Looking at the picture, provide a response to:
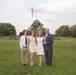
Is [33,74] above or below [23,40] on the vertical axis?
below

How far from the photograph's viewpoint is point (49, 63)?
1370 cm

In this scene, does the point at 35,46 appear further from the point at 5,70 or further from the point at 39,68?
the point at 5,70

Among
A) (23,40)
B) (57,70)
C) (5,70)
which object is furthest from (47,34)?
(5,70)

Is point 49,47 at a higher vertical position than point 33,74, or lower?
higher

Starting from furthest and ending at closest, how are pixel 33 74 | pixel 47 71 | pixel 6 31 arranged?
pixel 6 31, pixel 47 71, pixel 33 74

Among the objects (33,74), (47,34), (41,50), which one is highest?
(47,34)

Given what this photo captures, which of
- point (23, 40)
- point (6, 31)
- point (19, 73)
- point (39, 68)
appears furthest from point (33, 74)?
point (6, 31)

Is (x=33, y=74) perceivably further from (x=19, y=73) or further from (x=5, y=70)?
(x=5, y=70)

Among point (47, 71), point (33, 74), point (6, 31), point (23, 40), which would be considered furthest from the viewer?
point (6, 31)

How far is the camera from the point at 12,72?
38.1 ft

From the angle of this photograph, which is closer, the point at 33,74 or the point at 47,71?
the point at 33,74

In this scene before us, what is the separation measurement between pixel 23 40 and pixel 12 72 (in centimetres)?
212

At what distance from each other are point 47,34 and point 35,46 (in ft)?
3.22

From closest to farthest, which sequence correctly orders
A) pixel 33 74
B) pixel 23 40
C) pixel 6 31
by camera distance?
pixel 33 74, pixel 23 40, pixel 6 31
